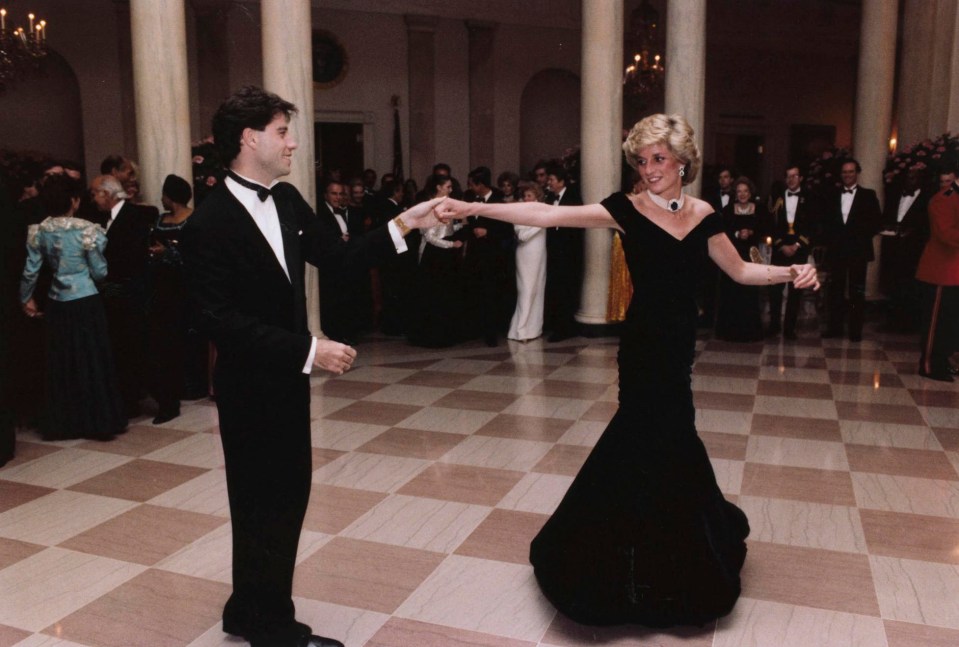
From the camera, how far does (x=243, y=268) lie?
253cm

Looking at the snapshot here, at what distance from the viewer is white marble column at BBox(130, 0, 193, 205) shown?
263 inches

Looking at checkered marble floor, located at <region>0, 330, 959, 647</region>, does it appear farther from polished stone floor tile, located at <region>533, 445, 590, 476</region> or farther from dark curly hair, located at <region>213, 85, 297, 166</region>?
dark curly hair, located at <region>213, 85, 297, 166</region>

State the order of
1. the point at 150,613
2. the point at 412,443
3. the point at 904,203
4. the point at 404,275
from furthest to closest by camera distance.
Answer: the point at 904,203
the point at 404,275
the point at 412,443
the point at 150,613

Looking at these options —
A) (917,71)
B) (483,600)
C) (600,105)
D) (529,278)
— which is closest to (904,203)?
(917,71)

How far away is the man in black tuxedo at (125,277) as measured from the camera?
5.85m

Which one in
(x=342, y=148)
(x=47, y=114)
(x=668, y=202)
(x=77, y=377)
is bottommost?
(x=77, y=377)

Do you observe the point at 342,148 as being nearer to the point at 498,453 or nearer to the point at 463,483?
the point at 498,453

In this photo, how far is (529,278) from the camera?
8922 millimetres

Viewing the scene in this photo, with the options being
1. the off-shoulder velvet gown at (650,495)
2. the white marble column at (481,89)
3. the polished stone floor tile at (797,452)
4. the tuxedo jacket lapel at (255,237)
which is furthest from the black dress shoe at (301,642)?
the white marble column at (481,89)

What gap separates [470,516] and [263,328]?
6.40ft

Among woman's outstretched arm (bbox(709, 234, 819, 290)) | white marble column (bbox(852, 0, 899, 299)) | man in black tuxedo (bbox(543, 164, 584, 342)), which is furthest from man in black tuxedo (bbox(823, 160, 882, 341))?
woman's outstretched arm (bbox(709, 234, 819, 290))

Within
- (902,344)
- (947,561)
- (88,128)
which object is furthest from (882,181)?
(88,128)

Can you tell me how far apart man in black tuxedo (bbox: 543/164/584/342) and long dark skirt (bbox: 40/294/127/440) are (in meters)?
4.58

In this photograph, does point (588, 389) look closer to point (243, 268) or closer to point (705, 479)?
point (705, 479)
